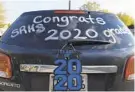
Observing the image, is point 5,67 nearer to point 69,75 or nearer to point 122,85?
point 69,75

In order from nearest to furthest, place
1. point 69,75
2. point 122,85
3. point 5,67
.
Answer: point 69,75 < point 122,85 < point 5,67

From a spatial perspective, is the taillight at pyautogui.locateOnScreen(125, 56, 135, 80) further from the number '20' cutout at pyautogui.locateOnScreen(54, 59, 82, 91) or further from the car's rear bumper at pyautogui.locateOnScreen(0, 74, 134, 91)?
the number '20' cutout at pyautogui.locateOnScreen(54, 59, 82, 91)

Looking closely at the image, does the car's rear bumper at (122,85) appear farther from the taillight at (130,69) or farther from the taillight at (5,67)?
the taillight at (5,67)

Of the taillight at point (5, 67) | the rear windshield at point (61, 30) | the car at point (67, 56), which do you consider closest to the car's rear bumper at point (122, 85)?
the car at point (67, 56)

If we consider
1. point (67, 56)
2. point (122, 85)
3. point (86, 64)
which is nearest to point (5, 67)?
point (67, 56)

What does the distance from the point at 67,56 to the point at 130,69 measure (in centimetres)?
71

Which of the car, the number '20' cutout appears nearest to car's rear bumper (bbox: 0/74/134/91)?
the car

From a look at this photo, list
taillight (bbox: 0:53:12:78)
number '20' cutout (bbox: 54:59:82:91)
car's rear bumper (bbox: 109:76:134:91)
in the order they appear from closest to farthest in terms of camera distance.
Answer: number '20' cutout (bbox: 54:59:82:91)
car's rear bumper (bbox: 109:76:134:91)
taillight (bbox: 0:53:12:78)

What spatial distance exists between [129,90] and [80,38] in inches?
30.4

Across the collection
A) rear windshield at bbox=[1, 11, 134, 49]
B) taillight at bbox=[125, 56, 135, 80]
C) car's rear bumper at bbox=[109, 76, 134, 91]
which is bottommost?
car's rear bumper at bbox=[109, 76, 134, 91]

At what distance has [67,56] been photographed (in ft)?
14.4

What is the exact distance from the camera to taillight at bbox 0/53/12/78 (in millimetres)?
4594

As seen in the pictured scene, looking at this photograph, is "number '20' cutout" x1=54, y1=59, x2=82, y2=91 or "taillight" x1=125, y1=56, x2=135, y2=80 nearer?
"number '20' cutout" x1=54, y1=59, x2=82, y2=91

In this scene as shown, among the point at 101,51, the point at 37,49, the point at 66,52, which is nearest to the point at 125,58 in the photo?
the point at 101,51
